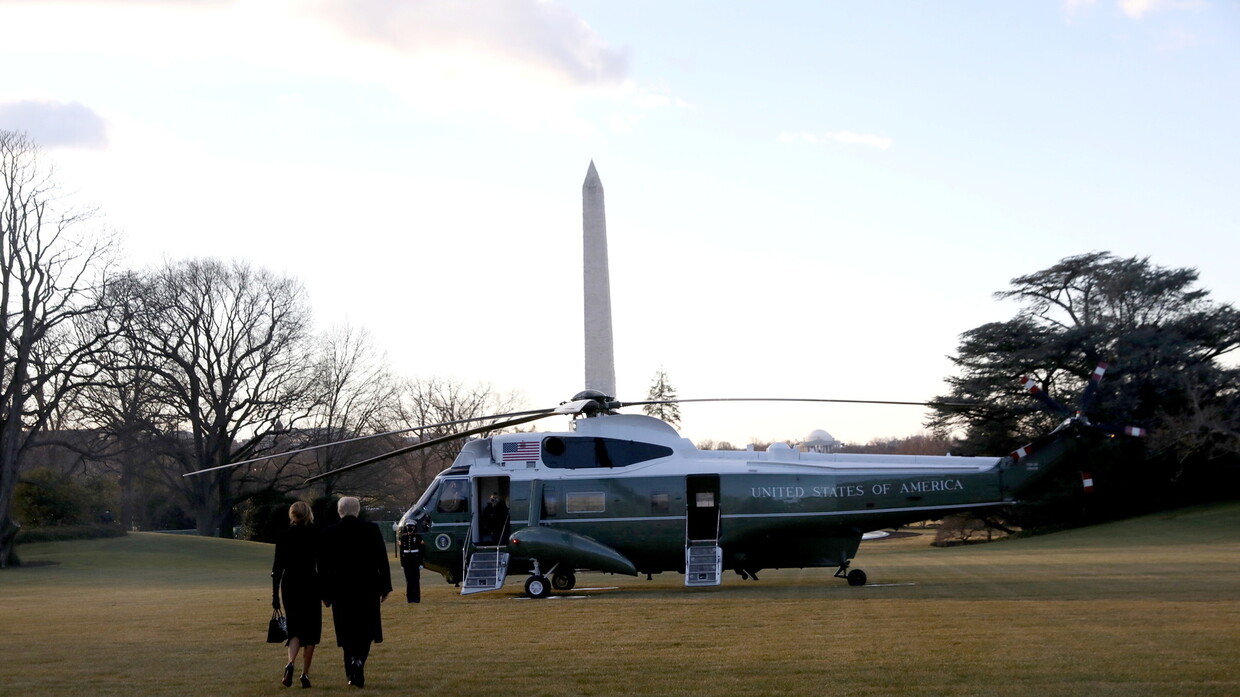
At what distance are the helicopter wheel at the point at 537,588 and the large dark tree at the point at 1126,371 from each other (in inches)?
1305

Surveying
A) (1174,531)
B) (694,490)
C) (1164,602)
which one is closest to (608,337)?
(694,490)

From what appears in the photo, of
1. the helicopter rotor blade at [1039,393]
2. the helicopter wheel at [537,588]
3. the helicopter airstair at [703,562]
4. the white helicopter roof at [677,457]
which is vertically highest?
the helicopter rotor blade at [1039,393]

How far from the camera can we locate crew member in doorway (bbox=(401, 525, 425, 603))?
19.8 m

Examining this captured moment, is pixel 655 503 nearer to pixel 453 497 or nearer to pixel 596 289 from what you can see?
pixel 453 497

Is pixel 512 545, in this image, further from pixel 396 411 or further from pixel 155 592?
pixel 396 411

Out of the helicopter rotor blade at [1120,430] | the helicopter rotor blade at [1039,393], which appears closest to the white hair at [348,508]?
the helicopter rotor blade at [1039,393]

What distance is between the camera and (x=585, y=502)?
70.0 ft

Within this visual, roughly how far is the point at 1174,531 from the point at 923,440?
103 metres

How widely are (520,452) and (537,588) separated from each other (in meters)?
2.70

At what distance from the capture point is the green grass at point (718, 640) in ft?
31.9

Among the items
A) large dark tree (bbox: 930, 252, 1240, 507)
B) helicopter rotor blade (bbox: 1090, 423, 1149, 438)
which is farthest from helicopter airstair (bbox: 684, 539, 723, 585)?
large dark tree (bbox: 930, 252, 1240, 507)

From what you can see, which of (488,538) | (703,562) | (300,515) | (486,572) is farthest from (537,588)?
(300,515)

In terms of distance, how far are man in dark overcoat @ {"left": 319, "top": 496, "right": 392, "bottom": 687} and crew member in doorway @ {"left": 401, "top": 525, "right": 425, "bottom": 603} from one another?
9.45m

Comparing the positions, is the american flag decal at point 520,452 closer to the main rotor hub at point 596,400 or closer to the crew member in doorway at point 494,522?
the crew member in doorway at point 494,522
